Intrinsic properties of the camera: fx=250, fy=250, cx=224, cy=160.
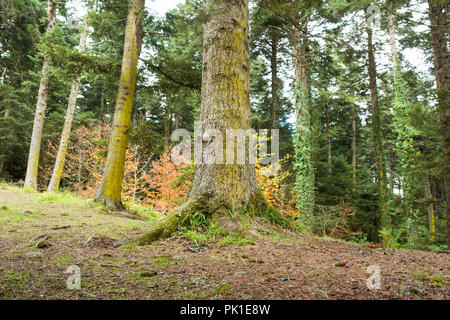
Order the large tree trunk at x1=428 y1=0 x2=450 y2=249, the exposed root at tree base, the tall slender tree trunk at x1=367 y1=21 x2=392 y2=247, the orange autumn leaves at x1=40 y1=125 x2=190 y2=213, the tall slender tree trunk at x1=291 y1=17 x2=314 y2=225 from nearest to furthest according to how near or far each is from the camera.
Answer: the exposed root at tree base
the large tree trunk at x1=428 y1=0 x2=450 y2=249
the tall slender tree trunk at x1=291 y1=17 x2=314 y2=225
the tall slender tree trunk at x1=367 y1=21 x2=392 y2=247
the orange autumn leaves at x1=40 y1=125 x2=190 y2=213

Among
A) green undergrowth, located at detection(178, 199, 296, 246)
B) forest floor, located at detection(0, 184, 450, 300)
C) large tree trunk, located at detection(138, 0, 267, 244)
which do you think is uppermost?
large tree trunk, located at detection(138, 0, 267, 244)

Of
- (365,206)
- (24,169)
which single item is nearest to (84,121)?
(24,169)

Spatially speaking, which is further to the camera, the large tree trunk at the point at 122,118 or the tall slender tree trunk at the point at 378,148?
the tall slender tree trunk at the point at 378,148

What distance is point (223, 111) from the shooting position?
11.1ft

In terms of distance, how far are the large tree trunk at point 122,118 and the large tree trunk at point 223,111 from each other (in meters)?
4.01

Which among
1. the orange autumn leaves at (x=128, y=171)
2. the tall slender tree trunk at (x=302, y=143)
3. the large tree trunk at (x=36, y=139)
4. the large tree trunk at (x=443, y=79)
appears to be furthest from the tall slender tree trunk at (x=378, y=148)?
the large tree trunk at (x=36, y=139)

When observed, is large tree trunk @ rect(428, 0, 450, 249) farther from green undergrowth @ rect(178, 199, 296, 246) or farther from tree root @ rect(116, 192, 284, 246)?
tree root @ rect(116, 192, 284, 246)

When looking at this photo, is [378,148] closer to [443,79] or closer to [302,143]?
[302,143]

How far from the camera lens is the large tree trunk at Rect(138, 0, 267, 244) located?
322 centimetres

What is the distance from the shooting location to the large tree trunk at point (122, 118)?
6.58 metres

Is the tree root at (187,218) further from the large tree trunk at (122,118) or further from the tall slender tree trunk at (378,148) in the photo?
the tall slender tree trunk at (378,148)

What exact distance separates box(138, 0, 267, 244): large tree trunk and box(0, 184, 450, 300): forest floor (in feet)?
1.37

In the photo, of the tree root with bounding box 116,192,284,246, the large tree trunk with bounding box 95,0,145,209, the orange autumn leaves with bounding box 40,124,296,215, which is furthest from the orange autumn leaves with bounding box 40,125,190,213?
the tree root with bounding box 116,192,284,246
